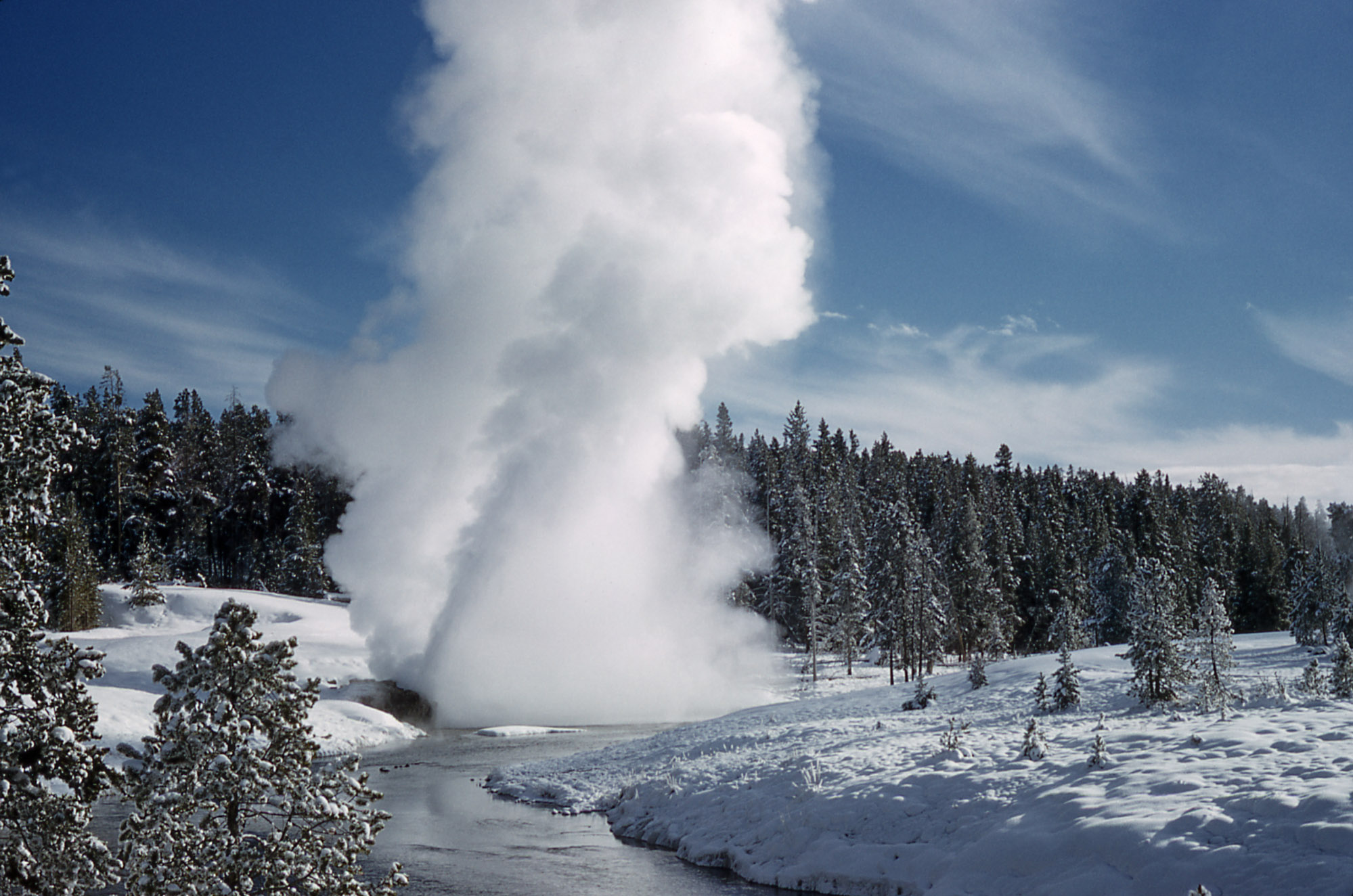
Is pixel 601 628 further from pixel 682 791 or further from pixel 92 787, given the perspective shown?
pixel 92 787

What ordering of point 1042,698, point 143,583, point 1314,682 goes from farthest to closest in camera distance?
point 143,583
point 1042,698
point 1314,682

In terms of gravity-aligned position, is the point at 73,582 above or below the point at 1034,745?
above

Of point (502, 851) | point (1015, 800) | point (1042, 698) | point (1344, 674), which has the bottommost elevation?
point (502, 851)

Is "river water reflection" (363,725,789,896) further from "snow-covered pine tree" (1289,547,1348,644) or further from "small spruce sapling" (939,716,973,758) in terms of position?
"snow-covered pine tree" (1289,547,1348,644)

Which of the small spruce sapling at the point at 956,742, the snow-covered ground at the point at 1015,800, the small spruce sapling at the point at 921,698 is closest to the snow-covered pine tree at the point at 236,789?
the snow-covered ground at the point at 1015,800

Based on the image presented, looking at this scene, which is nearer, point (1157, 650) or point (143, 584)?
point (1157, 650)

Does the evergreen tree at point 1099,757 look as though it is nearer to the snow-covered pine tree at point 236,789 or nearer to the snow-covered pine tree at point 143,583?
the snow-covered pine tree at point 236,789

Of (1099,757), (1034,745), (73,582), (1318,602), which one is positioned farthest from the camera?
(73,582)

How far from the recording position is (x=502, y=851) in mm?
20141

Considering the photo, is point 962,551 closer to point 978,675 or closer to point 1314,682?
point 978,675

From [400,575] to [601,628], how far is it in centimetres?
1347

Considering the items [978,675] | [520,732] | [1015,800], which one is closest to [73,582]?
[520,732]

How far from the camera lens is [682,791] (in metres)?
23.1

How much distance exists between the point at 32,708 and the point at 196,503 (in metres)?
96.3
